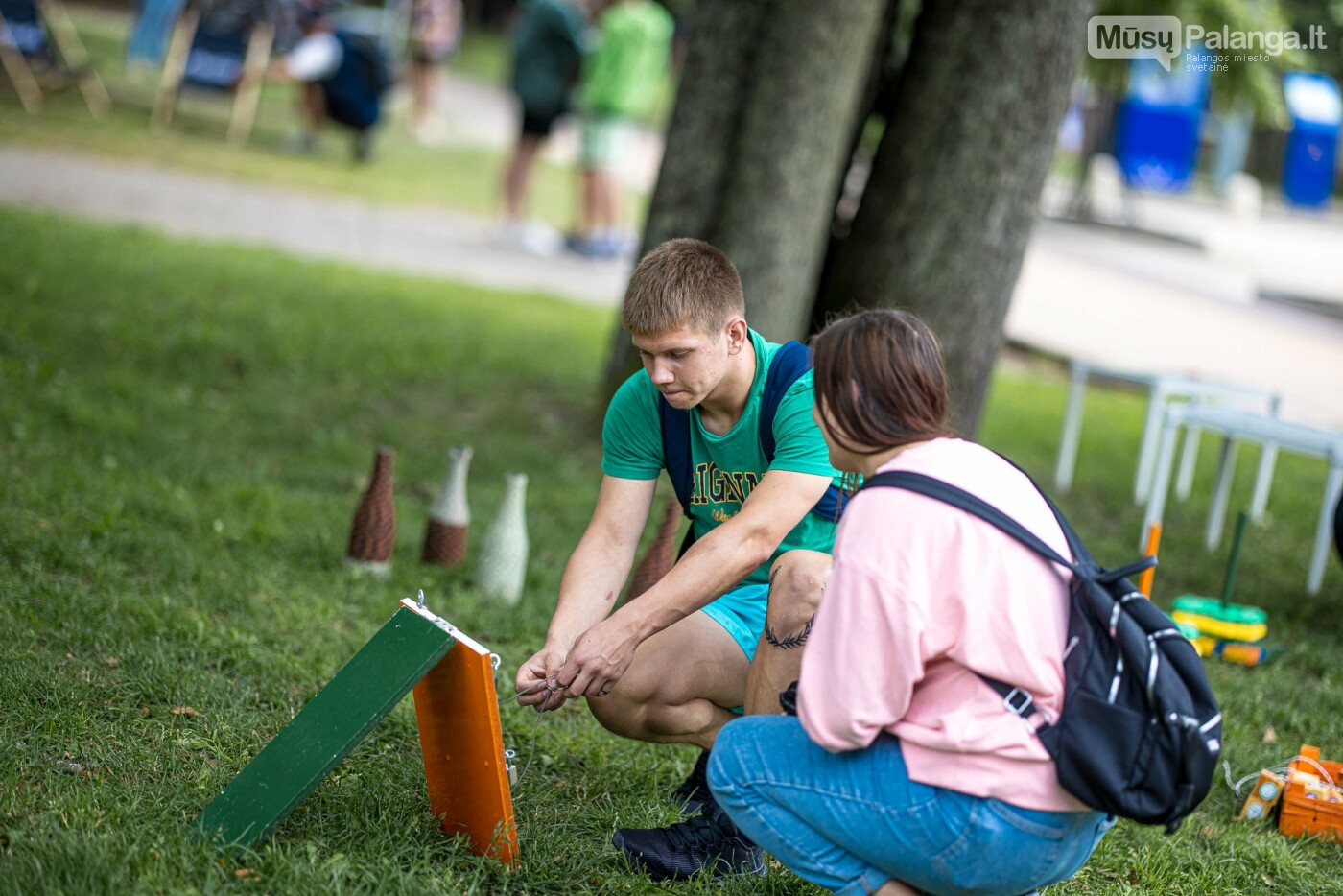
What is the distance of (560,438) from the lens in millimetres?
6895

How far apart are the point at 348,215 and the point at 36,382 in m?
6.40

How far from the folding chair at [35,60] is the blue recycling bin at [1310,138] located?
50.2 ft

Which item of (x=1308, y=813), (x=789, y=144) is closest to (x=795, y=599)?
(x=1308, y=813)

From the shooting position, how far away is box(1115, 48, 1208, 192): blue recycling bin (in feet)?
64.4

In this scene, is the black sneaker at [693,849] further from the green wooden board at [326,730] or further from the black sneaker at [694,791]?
the green wooden board at [326,730]

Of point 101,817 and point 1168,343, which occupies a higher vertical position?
point 1168,343

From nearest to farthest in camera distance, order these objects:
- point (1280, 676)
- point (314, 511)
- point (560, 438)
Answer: point (1280, 676) < point (314, 511) < point (560, 438)

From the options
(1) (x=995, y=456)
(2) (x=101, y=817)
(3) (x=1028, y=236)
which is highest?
(3) (x=1028, y=236)

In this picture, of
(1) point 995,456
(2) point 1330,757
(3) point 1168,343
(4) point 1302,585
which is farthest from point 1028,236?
(3) point 1168,343

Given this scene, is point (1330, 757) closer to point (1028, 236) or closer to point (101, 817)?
point (1028, 236)

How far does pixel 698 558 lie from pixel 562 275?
8.97 m

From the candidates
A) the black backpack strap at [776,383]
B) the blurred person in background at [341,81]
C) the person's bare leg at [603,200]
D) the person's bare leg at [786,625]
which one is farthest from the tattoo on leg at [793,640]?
the blurred person in background at [341,81]

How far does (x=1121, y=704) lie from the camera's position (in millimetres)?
2223

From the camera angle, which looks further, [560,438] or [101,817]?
[560,438]
